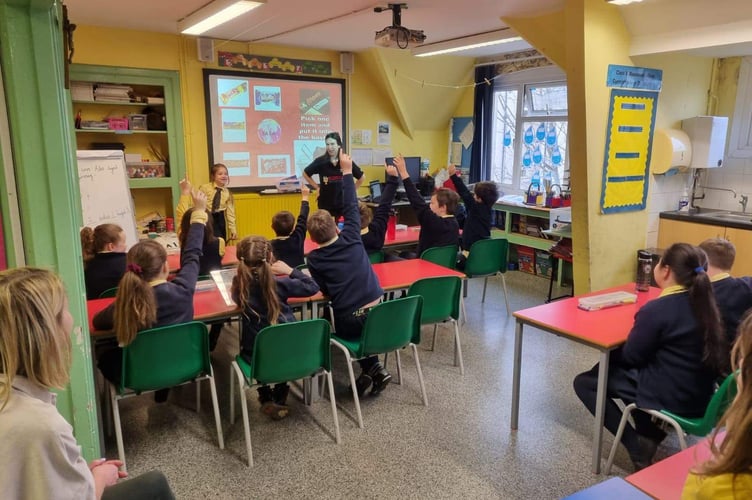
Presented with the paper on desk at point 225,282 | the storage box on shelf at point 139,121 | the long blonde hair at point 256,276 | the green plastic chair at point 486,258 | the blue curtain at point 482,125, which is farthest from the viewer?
the blue curtain at point 482,125

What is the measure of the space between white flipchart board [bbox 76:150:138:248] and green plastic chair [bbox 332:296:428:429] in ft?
8.49

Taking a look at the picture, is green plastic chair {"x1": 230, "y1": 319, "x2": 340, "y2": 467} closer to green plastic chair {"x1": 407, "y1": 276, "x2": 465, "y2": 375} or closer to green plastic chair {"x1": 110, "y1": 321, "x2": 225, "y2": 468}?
green plastic chair {"x1": 110, "y1": 321, "x2": 225, "y2": 468}

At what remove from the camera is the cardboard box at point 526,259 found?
6.25 metres

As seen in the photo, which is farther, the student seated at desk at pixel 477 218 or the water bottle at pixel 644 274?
the student seated at desk at pixel 477 218

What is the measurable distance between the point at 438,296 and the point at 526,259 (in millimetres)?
3314

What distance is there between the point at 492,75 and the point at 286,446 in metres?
5.80

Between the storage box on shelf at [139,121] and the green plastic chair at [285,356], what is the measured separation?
3.66 m

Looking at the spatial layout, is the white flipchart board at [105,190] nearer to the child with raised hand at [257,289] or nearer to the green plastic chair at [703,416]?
the child with raised hand at [257,289]

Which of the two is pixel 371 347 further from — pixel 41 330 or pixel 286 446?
pixel 41 330

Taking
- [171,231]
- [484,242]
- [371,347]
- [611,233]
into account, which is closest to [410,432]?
[371,347]

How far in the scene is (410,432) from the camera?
2.86 meters

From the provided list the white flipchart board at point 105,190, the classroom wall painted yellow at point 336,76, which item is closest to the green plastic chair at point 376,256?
the white flipchart board at point 105,190

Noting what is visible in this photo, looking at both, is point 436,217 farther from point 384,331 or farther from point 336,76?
point 336,76

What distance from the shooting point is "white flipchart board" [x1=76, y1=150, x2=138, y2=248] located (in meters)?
4.36
